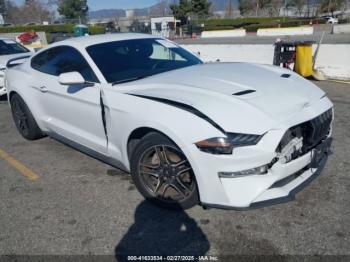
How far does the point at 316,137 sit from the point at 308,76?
22.4ft

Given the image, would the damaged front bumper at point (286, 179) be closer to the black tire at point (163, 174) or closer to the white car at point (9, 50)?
the black tire at point (163, 174)

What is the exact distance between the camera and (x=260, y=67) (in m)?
4.00

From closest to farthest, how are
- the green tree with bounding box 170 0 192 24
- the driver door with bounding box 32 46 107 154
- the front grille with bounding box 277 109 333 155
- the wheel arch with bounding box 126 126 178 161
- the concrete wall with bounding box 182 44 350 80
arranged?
the front grille with bounding box 277 109 333 155
the wheel arch with bounding box 126 126 178 161
the driver door with bounding box 32 46 107 154
the concrete wall with bounding box 182 44 350 80
the green tree with bounding box 170 0 192 24

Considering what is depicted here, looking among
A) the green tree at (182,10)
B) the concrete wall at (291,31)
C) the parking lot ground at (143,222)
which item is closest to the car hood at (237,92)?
the parking lot ground at (143,222)

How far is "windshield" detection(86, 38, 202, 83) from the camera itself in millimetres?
3822

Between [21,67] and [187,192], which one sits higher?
[21,67]

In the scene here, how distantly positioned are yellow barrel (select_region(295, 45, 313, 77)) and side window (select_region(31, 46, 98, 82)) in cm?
671

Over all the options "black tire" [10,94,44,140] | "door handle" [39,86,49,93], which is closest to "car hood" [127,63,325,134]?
"door handle" [39,86,49,93]

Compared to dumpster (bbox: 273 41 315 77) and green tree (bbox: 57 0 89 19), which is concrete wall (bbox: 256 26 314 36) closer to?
dumpster (bbox: 273 41 315 77)

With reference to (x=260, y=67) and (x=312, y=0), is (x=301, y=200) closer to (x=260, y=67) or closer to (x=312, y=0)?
(x=260, y=67)

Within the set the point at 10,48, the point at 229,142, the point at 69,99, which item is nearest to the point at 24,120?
the point at 69,99

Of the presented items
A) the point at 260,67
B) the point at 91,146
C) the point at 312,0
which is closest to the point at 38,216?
the point at 91,146

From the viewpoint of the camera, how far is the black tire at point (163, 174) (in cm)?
307

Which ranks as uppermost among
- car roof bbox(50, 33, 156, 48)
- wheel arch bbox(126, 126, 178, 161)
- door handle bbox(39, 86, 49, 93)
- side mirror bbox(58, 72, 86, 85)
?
car roof bbox(50, 33, 156, 48)
